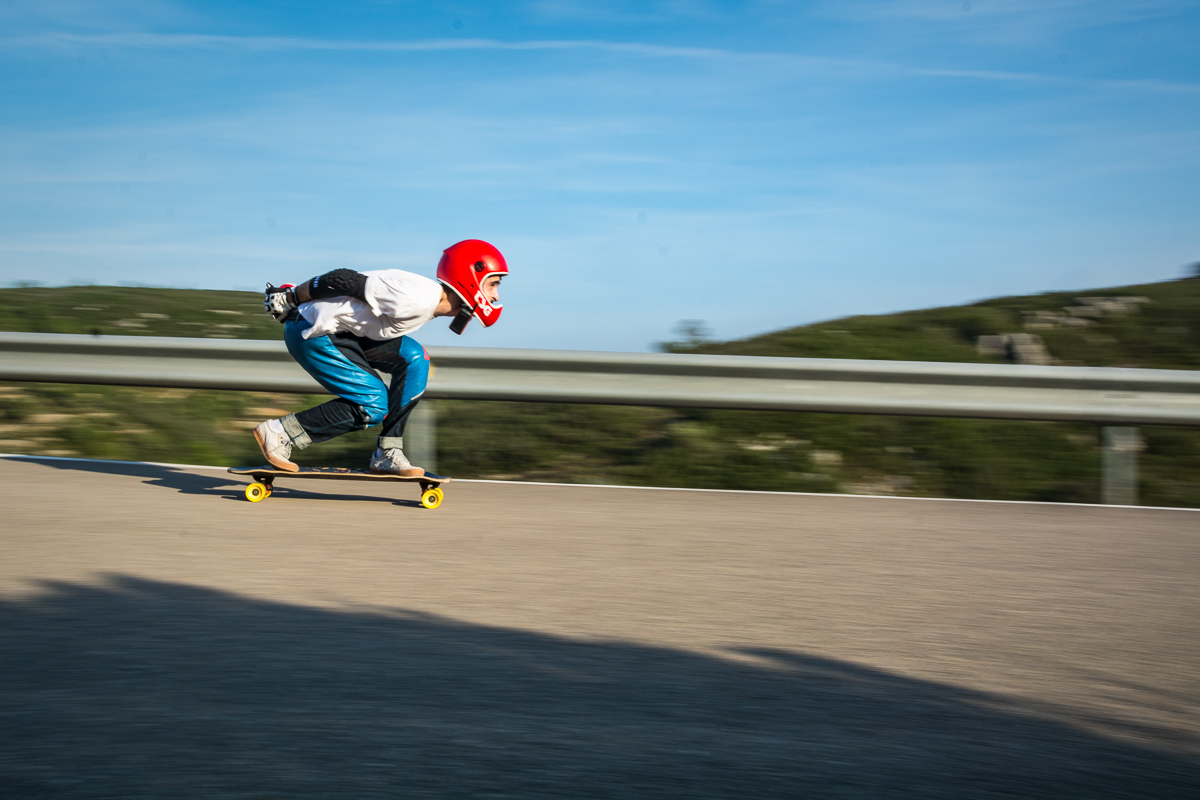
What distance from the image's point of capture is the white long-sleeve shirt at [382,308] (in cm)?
506

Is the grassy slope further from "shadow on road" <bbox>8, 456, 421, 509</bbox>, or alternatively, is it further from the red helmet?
the red helmet

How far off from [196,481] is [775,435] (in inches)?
152

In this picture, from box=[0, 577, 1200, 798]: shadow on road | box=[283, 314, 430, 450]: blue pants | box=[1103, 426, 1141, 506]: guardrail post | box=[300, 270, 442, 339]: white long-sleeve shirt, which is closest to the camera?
box=[0, 577, 1200, 798]: shadow on road

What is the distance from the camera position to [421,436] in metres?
6.40

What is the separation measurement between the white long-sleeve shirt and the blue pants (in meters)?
0.09

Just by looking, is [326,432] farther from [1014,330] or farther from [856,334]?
[1014,330]

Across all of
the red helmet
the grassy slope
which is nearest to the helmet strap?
the red helmet

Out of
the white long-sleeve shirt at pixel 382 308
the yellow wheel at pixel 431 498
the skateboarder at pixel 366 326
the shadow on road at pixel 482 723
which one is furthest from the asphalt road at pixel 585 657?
the white long-sleeve shirt at pixel 382 308

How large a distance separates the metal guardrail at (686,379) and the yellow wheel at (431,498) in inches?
45.2

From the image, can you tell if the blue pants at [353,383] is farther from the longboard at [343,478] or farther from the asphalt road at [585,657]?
the asphalt road at [585,657]

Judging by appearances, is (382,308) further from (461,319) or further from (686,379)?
(686,379)

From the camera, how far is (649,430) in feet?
23.1

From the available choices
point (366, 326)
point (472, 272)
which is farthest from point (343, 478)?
point (472, 272)

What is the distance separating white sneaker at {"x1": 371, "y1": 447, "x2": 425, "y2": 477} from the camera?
5375mm
